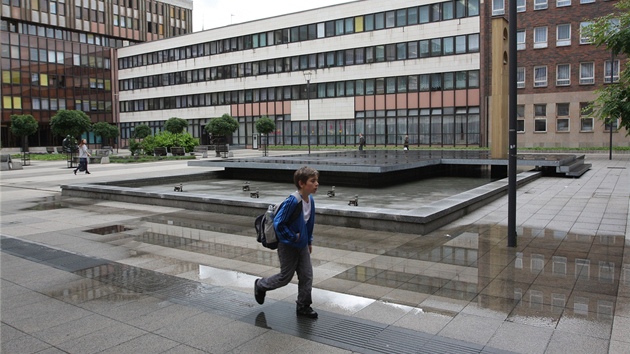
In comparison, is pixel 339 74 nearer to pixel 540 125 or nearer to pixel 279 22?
pixel 279 22

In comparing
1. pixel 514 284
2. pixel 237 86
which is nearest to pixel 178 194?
pixel 514 284

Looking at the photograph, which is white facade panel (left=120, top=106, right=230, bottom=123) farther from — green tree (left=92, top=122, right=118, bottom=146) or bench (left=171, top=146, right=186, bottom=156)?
bench (left=171, top=146, right=186, bottom=156)

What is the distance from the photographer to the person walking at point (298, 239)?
5.33 meters

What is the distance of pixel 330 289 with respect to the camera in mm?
6656

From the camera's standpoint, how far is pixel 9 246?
9.36 m

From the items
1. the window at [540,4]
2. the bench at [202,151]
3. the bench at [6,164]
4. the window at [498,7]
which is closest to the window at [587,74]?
the window at [540,4]

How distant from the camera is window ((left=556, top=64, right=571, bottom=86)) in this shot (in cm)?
4688

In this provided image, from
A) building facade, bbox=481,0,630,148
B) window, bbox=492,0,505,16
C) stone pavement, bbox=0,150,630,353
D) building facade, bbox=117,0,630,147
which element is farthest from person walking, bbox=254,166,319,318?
window, bbox=492,0,505,16

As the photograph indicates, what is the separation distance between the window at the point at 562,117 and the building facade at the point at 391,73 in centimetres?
11

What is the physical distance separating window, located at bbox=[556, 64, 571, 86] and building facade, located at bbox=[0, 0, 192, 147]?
61634 millimetres

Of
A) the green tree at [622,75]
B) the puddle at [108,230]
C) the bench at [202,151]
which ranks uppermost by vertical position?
the green tree at [622,75]

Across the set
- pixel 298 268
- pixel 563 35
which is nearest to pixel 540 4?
pixel 563 35

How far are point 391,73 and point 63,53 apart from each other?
4682 cm

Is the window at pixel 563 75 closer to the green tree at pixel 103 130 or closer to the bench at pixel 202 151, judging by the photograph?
the bench at pixel 202 151
